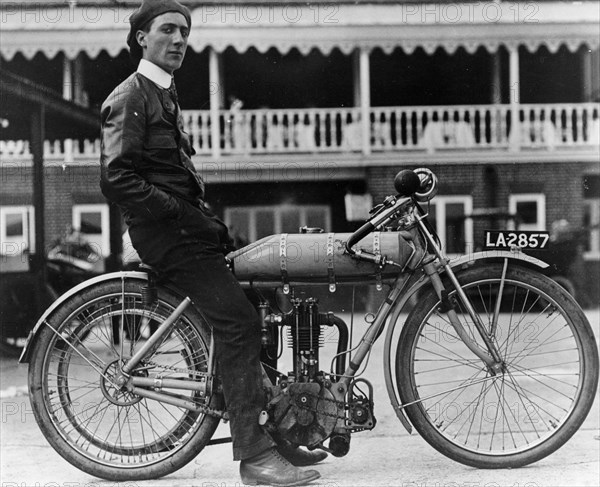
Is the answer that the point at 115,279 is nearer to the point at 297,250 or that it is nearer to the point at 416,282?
the point at 297,250

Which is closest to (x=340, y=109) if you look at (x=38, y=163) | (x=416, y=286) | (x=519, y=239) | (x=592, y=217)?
(x=592, y=217)

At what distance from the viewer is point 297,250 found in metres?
3.10

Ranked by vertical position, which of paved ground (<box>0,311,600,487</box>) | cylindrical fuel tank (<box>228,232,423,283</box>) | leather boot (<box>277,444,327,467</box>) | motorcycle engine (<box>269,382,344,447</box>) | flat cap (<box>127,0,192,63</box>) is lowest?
paved ground (<box>0,311,600,487</box>)

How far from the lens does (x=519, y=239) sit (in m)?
3.20

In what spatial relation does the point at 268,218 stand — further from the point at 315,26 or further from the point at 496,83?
the point at 496,83

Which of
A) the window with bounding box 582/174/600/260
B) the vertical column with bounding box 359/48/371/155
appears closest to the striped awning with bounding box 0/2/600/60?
the vertical column with bounding box 359/48/371/155

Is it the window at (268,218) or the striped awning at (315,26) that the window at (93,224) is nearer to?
the window at (268,218)

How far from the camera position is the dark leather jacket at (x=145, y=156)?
115 inches

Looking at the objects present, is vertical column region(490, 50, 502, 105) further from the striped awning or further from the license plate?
the license plate

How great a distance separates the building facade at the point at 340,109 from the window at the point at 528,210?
28mm

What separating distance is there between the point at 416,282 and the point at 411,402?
A: 0.53 metres

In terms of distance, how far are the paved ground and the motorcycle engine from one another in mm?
216

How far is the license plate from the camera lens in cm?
319

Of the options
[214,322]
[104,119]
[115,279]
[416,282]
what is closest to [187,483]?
[214,322]
